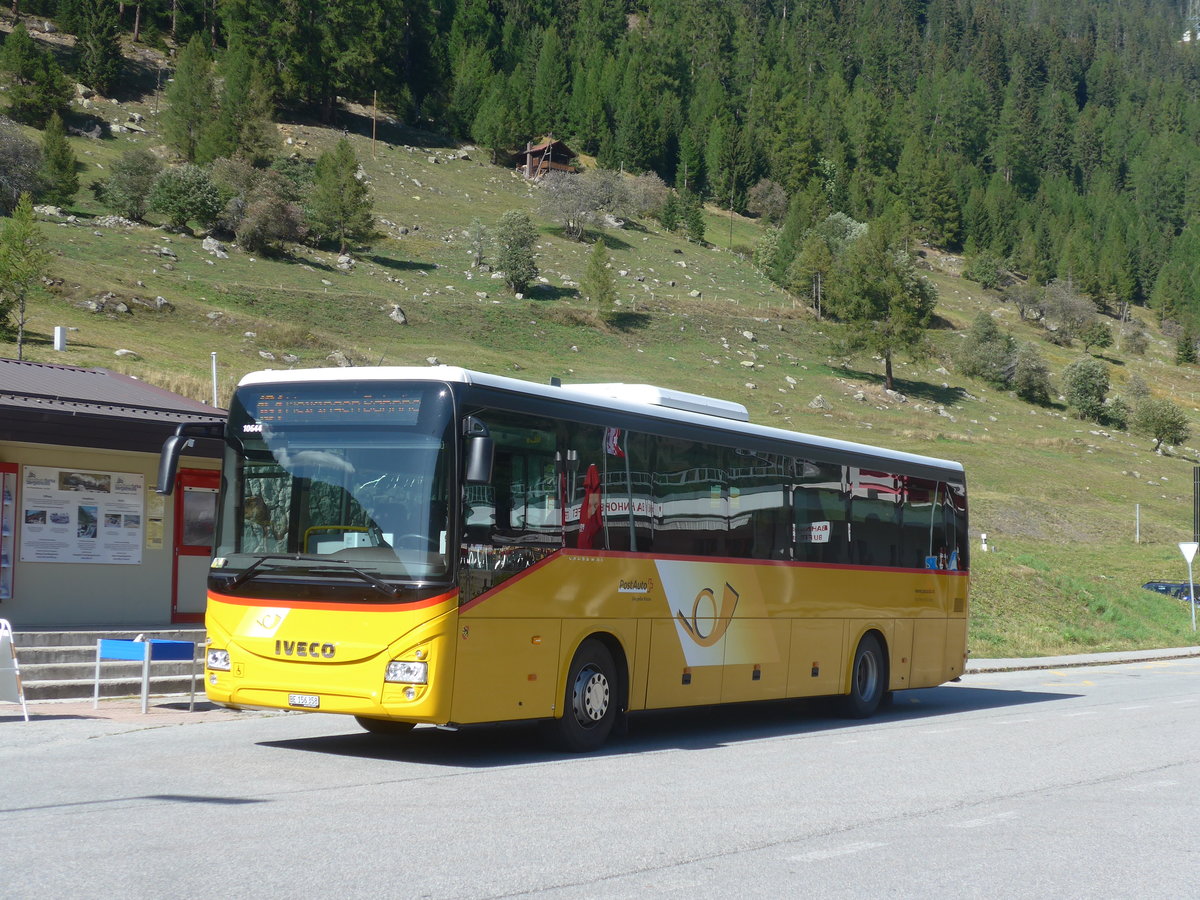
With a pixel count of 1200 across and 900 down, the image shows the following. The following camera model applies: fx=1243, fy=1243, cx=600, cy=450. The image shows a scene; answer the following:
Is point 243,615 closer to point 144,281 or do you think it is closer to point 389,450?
point 389,450

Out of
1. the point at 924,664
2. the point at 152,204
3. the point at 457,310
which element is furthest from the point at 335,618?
the point at 152,204

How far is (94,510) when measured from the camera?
1759 cm

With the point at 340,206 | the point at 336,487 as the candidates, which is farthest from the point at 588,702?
the point at 340,206

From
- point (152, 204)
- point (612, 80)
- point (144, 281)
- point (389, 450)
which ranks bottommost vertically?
point (389, 450)

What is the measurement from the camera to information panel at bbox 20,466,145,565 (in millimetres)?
16875

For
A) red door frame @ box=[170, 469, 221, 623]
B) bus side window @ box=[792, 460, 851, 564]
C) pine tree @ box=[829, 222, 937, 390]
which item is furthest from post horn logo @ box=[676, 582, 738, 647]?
pine tree @ box=[829, 222, 937, 390]

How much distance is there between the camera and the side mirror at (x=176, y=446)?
387 inches

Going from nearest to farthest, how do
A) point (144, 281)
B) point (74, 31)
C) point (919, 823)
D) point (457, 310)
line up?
point (919, 823) → point (144, 281) → point (457, 310) → point (74, 31)

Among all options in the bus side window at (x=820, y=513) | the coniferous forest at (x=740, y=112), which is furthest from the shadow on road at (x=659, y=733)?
the coniferous forest at (x=740, y=112)

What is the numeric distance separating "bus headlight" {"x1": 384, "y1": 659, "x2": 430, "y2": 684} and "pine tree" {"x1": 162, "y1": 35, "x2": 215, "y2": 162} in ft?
301

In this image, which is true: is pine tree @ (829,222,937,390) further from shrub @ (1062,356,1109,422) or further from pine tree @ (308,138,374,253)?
pine tree @ (308,138,374,253)

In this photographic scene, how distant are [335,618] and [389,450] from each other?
4.66ft

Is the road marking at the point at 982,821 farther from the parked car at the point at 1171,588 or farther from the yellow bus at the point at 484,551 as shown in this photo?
the parked car at the point at 1171,588

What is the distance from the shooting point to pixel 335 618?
32.8 ft
